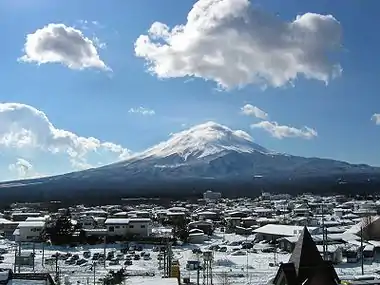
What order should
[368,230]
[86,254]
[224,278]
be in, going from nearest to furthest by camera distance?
[224,278] → [86,254] → [368,230]

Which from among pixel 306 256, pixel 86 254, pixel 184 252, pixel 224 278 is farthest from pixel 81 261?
pixel 306 256

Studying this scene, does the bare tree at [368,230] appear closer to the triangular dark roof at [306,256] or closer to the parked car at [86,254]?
the parked car at [86,254]

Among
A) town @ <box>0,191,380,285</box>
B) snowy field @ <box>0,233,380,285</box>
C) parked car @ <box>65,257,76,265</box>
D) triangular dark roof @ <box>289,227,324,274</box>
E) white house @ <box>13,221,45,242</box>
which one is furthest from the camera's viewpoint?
white house @ <box>13,221,45,242</box>

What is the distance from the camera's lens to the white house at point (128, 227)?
4294cm

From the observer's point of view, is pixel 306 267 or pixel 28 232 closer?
pixel 306 267

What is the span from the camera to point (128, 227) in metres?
43.3

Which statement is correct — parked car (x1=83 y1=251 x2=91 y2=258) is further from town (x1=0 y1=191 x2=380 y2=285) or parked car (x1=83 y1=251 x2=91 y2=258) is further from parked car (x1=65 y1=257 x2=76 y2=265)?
parked car (x1=65 y1=257 x2=76 y2=265)

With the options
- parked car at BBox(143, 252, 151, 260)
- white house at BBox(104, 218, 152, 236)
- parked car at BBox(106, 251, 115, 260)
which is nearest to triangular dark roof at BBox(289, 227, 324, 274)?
parked car at BBox(143, 252, 151, 260)

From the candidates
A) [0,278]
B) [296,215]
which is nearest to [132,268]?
[0,278]

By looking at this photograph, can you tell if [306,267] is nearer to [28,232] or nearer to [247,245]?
[247,245]

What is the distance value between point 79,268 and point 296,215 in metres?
35.5

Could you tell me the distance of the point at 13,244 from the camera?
4075 centimetres

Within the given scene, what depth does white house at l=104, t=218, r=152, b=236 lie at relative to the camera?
141ft

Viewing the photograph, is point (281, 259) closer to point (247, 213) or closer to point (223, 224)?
point (223, 224)
